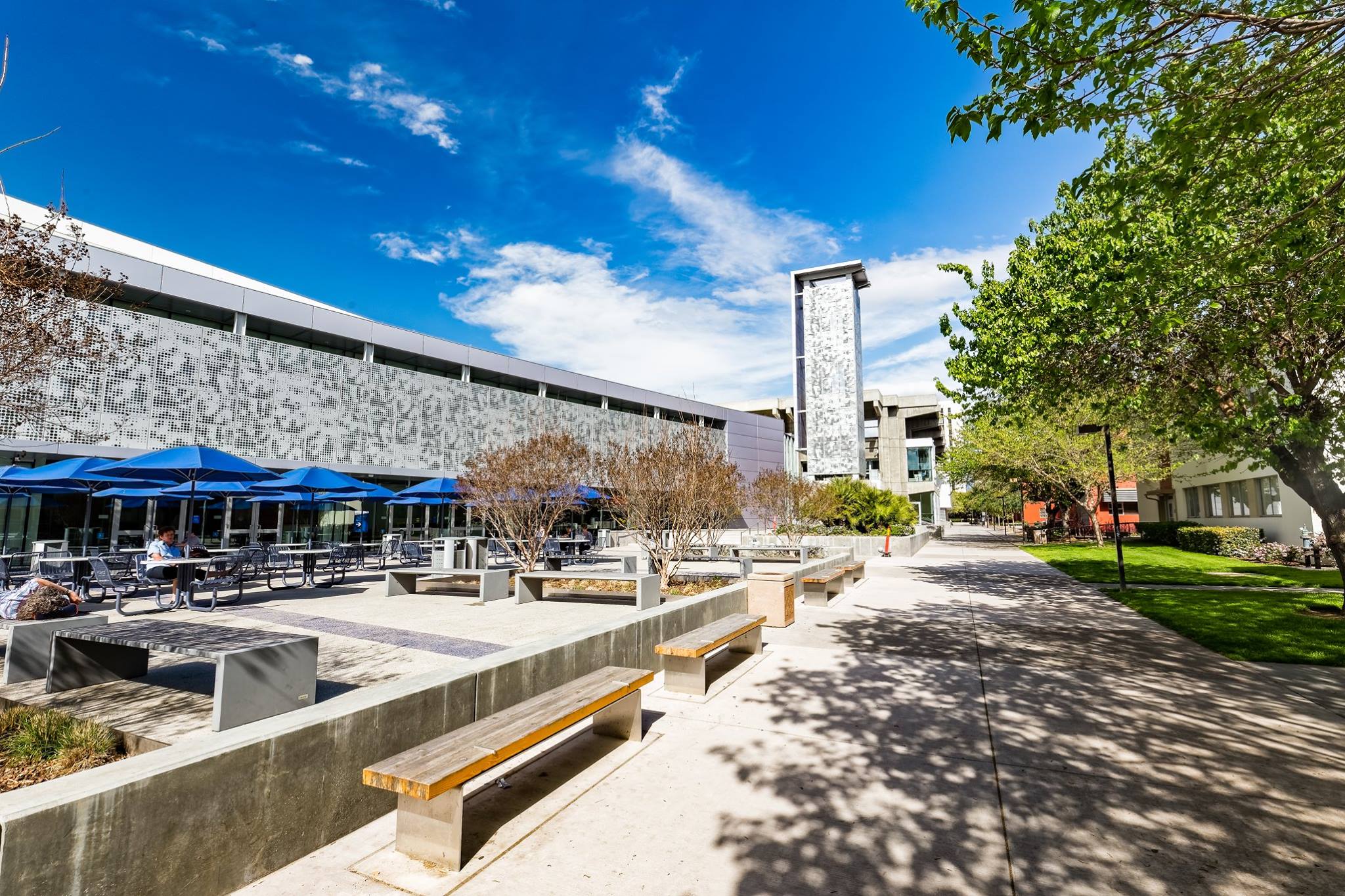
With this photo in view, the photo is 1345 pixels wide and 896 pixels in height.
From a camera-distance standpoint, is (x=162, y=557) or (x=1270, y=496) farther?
(x=1270, y=496)

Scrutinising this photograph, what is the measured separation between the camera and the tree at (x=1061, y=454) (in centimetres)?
2897

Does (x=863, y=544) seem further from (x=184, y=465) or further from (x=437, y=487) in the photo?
(x=184, y=465)

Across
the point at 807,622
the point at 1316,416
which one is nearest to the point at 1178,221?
the point at 1316,416

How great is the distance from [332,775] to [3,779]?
1777mm

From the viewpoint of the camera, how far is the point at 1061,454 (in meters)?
31.0

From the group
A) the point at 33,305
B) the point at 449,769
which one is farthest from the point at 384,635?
the point at 449,769

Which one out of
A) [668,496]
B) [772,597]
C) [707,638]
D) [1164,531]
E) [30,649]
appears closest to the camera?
[30,649]

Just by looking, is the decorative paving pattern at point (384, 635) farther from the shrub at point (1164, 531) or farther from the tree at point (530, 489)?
the shrub at point (1164, 531)

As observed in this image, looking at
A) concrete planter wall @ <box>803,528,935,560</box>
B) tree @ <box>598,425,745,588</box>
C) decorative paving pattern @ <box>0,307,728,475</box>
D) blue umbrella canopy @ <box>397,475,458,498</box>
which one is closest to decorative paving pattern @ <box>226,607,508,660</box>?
tree @ <box>598,425,745,588</box>

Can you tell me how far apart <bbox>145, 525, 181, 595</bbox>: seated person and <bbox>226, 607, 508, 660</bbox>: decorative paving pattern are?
1214mm

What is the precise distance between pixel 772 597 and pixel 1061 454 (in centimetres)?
2733

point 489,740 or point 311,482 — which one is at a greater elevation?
point 311,482

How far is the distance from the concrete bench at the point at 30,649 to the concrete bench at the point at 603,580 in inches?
241

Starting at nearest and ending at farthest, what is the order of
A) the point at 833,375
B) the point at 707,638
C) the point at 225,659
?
1. the point at 225,659
2. the point at 707,638
3. the point at 833,375
